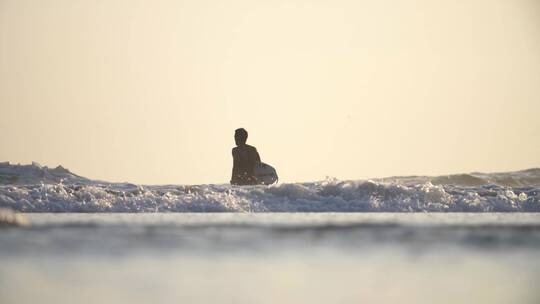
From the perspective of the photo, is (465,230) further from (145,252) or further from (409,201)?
(409,201)

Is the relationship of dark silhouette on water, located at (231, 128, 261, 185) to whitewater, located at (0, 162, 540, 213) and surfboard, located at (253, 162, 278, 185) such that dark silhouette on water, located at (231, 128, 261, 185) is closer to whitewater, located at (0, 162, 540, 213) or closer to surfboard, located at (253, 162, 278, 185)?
surfboard, located at (253, 162, 278, 185)

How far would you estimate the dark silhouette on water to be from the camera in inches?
1420

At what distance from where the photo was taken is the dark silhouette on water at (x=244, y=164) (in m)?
36.1

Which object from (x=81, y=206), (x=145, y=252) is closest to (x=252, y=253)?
(x=145, y=252)

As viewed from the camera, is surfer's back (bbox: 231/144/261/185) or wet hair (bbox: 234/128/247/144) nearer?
surfer's back (bbox: 231/144/261/185)

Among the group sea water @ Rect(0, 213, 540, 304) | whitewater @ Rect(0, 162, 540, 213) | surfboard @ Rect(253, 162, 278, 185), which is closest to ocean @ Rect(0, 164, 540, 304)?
sea water @ Rect(0, 213, 540, 304)

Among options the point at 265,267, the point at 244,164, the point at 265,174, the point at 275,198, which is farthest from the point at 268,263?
the point at 244,164

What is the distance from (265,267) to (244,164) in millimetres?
25413

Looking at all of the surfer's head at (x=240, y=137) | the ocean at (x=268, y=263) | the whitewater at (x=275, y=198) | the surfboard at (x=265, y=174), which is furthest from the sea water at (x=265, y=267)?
the surfer's head at (x=240, y=137)

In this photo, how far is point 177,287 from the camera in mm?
9617

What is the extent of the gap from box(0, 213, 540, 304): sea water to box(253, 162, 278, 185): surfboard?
19779mm

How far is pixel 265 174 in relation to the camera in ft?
118

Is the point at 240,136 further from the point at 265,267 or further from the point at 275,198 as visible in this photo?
the point at 265,267

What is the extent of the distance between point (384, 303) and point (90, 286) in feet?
9.53
